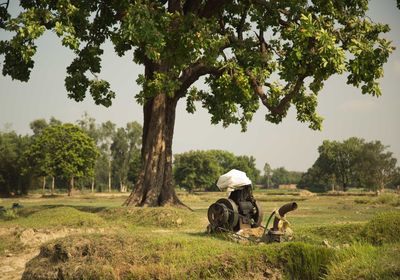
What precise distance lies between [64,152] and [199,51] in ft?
204

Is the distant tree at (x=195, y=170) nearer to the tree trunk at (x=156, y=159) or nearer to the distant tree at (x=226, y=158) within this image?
the distant tree at (x=226, y=158)

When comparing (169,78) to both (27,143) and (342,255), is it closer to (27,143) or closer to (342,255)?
(342,255)

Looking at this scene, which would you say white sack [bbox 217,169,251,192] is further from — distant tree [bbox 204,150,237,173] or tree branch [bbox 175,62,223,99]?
distant tree [bbox 204,150,237,173]

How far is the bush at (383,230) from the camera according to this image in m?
11.0

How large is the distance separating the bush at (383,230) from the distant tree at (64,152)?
2748 inches

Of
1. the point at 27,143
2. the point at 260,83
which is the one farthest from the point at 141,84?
the point at 27,143

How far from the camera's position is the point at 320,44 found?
18438mm

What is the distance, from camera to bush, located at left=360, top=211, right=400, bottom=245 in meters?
11.0

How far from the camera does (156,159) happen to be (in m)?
25.4

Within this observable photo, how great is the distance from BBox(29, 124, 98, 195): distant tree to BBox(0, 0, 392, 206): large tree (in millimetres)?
52494

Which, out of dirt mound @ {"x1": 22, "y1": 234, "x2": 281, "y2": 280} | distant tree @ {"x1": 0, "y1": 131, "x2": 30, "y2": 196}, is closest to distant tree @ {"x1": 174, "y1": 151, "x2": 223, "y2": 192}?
distant tree @ {"x1": 0, "y1": 131, "x2": 30, "y2": 196}

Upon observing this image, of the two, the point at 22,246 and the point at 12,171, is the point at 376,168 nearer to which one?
the point at 12,171

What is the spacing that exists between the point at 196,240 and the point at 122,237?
222 centimetres

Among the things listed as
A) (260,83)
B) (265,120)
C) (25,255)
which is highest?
(260,83)
